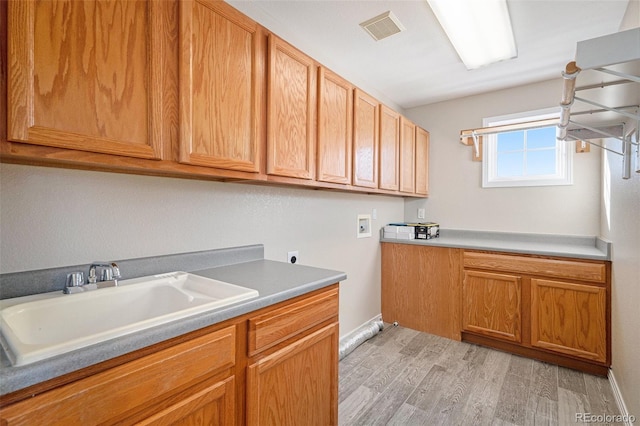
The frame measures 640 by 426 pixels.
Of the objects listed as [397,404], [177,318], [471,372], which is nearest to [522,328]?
[471,372]

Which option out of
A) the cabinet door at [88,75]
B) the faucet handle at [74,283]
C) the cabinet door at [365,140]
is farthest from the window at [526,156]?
the faucet handle at [74,283]

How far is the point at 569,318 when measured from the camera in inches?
88.4

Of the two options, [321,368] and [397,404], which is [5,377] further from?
[397,404]

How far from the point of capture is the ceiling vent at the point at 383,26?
1924mm

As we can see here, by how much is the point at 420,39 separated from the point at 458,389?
99.2 inches

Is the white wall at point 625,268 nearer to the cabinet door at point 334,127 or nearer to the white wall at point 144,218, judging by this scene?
the cabinet door at point 334,127

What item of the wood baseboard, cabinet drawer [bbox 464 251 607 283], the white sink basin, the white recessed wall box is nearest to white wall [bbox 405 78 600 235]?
cabinet drawer [bbox 464 251 607 283]

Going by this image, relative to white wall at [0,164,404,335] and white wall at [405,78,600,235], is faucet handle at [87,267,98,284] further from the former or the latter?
white wall at [405,78,600,235]

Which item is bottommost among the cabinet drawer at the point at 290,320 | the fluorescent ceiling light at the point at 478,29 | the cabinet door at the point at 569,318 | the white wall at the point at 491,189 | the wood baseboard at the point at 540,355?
the wood baseboard at the point at 540,355

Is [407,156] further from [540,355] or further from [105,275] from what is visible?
[105,275]

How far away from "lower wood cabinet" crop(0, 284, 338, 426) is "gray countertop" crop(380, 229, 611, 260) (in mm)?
1739

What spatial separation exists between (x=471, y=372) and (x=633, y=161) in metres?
1.72

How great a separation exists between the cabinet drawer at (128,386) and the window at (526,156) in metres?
2.94

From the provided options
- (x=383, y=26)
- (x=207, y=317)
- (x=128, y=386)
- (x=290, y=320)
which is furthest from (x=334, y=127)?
(x=128, y=386)
